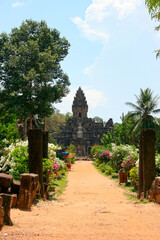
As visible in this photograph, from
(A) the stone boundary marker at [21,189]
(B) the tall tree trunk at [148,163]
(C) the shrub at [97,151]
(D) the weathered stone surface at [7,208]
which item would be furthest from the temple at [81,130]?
(D) the weathered stone surface at [7,208]

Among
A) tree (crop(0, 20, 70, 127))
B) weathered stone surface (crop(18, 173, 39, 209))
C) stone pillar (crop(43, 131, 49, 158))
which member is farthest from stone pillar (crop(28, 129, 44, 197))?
tree (crop(0, 20, 70, 127))

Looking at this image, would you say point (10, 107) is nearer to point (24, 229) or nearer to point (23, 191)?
point (23, 191)

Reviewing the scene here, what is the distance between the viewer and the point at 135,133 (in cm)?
3108

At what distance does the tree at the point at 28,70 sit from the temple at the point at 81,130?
4047 centimetres

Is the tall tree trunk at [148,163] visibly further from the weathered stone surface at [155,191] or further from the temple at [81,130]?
the temple at [81,130]

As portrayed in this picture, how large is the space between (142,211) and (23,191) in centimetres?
297

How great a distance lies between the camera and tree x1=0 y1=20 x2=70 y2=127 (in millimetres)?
22172

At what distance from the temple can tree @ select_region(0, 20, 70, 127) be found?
4047 centimetres

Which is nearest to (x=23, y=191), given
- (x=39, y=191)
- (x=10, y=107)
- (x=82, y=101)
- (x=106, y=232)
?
(x=39, y=191)

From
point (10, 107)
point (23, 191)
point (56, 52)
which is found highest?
point (56, 52)

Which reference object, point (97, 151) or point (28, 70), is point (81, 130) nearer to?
point (97, 151)

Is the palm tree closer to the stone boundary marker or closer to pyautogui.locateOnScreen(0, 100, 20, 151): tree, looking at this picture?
pyautogui.locateOnScreen(0, 100, 20, 151): tree

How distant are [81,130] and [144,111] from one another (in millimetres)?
37796

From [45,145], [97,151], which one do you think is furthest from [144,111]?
[45,145]
